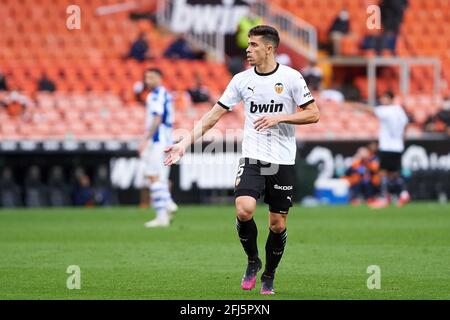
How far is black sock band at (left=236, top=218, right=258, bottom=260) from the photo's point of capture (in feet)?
31.3

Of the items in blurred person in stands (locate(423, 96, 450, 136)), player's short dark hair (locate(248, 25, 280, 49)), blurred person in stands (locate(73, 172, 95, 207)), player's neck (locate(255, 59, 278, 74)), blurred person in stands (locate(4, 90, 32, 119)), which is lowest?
blurred person in stands (locate(73, 172, 95, 207))

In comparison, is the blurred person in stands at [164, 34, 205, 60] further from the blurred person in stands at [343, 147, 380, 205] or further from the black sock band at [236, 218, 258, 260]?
the black sock band at [236, 218, 258, 260]

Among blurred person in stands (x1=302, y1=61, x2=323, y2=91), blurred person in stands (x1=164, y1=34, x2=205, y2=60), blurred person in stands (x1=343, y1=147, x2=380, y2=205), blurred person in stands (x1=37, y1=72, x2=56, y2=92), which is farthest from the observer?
blurred person in stands (x1=164, y1=34, x2=205, y2=60)

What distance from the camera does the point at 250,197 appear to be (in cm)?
935

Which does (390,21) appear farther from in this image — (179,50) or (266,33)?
(266,33)

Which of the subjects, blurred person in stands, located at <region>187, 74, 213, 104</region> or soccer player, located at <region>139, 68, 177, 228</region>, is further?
blurred person in stands, located at <region>187, 74, 213, 104</region>

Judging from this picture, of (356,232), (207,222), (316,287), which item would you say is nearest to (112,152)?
(207,222)

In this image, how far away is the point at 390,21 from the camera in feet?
108

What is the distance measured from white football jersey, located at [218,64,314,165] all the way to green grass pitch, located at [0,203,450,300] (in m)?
1.20

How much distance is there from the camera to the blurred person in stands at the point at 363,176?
24.3 meters

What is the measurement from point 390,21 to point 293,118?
80.3 feet

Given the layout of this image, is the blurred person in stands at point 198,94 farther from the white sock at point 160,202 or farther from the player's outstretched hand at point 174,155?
the player's outstretched hand at point 174,155

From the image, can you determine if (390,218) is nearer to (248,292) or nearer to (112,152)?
(112,152)

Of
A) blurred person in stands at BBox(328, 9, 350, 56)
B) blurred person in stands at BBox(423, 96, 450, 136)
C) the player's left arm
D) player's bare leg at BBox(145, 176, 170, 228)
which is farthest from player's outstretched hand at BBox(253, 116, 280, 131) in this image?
blurred person in stands at BBox(328, 9, 350, 56)
